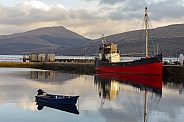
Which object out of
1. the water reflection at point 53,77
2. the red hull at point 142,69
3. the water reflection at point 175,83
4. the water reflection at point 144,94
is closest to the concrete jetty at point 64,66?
the water reflection at point 53,77

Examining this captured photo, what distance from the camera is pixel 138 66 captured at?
62.0m

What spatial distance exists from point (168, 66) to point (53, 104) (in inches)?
1372

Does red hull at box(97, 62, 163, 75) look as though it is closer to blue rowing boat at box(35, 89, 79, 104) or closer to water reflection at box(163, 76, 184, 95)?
water reflection at box(163, 76, 184, 95)

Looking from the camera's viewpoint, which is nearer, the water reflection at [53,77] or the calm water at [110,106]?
the calm water at [110,106]

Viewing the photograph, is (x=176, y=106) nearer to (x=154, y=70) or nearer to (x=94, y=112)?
(x=94, y=112)

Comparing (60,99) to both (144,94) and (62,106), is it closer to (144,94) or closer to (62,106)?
(62,106)

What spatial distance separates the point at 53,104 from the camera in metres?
31.0

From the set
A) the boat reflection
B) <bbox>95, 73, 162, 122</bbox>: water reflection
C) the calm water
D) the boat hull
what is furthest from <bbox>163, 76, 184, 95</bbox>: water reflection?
the boat reflection

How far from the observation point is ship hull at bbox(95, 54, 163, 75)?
57.8m

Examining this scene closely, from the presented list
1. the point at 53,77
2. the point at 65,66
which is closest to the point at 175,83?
the point at 53,77

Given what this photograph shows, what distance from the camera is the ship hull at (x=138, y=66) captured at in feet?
189

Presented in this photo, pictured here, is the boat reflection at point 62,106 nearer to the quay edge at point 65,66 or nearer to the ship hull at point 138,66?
the ship hull at point 138,66

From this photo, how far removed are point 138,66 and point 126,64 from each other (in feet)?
11.7

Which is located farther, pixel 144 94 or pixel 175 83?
pixel 175 83
